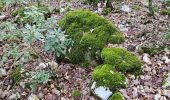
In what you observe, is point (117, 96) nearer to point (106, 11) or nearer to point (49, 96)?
point (49, 96)

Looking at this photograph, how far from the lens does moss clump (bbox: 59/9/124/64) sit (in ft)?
18.2

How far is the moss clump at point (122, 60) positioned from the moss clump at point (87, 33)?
271 mm

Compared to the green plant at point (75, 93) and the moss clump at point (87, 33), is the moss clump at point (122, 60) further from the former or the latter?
the green plant at point (75, 93)

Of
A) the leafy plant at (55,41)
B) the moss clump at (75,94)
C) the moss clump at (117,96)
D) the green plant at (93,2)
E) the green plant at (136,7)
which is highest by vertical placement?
the leafy plant at (55,41)

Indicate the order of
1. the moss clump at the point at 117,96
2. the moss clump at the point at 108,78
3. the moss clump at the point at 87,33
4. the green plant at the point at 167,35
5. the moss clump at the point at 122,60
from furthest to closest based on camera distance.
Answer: the green plant at the point at 167,35 < the moss clump at the point at 87,33 < the moss clump at the point at 122,60 < the moss clump at the point at 108,78 < the moss clump at the point at 117,96

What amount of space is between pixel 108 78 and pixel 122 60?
1.71 feet

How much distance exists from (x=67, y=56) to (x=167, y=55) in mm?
1877

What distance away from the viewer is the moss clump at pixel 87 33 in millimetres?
5539

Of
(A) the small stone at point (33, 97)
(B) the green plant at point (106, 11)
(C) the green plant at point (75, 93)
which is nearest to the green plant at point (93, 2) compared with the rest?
(B) the green plant at point (106, 11)

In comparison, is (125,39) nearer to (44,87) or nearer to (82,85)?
(82,85)

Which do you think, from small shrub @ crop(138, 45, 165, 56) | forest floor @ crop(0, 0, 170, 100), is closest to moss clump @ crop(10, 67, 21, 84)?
forest floor @ crop(0, 0, 170, 100)

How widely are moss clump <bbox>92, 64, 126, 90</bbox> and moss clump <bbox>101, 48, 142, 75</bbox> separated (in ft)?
0.51

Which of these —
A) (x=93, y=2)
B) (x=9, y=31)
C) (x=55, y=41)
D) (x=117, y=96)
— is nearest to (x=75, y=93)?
(x=117, y=96)

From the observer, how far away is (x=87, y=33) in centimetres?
573
